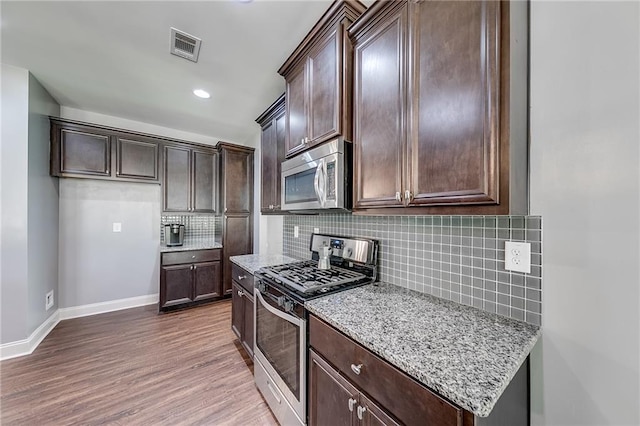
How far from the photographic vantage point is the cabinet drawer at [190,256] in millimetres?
3188

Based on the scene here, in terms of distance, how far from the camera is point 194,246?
3510 millimetres

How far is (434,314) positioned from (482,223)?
495mm

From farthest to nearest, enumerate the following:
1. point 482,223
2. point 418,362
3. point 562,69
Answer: point 482,223 → point 562,69 → point 418,362

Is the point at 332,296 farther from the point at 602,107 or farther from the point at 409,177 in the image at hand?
the point at 602,107

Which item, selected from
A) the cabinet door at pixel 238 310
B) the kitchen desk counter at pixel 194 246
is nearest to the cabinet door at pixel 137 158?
the kitchen desk counter at pixel 194 246

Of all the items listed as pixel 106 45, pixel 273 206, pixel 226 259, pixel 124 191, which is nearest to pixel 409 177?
pixel 273 206

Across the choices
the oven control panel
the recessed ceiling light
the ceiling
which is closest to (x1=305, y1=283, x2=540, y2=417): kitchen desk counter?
the oven control panel

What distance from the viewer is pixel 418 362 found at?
0.73 m

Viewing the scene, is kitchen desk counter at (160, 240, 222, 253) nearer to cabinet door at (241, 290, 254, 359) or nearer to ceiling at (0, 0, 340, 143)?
cabinet door at (241, 290, 254, 359)

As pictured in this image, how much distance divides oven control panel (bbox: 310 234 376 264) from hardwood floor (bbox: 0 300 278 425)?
121cm

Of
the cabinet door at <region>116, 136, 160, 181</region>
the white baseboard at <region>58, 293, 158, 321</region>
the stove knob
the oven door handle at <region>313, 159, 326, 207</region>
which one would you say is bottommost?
the white baseboard at <region>58, 293, 158, 321</region>

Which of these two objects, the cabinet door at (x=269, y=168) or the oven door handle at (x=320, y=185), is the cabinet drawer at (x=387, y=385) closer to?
the oven door handle at (x=320, y=185)

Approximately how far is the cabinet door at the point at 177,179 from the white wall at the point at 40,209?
113cm

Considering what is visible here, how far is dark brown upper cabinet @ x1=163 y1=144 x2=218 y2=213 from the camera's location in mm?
3443
